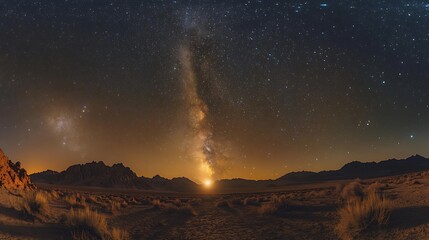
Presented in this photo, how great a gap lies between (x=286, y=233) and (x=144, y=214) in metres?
8.48

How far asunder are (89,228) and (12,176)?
10698 millimetres

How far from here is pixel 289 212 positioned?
1689 cm

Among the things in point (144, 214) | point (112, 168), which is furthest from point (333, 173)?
point (144, 214)

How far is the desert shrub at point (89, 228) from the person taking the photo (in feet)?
41.4

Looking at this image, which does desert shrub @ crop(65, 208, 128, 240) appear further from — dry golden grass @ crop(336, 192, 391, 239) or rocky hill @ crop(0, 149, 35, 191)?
dry golden grass @ crop(336, 192, 391, 239)

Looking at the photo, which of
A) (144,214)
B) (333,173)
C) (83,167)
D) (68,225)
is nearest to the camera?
(68,225)

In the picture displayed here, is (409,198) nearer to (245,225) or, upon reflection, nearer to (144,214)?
(245,225)

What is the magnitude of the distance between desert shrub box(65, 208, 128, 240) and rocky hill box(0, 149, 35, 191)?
6.54 m

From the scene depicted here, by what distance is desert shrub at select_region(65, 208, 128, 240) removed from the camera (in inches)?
497

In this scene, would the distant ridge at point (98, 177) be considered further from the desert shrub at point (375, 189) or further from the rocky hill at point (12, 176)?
the desert shrub at point (375, 189)

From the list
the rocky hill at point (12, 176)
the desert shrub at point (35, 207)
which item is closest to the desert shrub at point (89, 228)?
the desert shrub at point (35, 207)

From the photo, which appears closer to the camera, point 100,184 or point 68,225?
point 68,225

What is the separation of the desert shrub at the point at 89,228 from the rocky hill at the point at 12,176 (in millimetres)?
6535

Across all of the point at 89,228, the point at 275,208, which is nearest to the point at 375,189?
the point at 275,208
